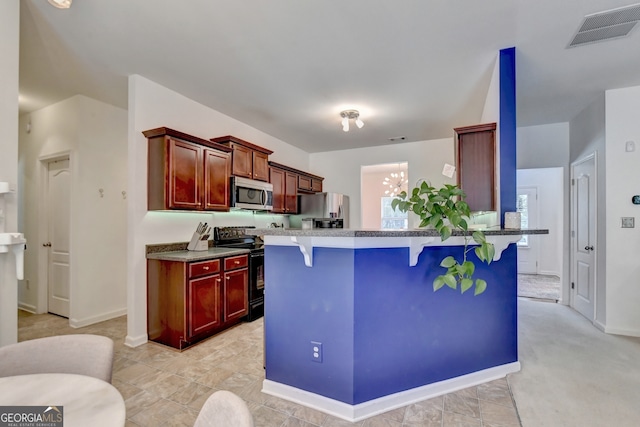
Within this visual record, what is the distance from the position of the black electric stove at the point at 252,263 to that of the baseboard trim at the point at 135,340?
3.73ft

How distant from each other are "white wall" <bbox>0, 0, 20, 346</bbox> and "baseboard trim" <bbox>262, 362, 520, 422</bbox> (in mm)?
1767

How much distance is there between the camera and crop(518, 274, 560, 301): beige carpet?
16.9ft

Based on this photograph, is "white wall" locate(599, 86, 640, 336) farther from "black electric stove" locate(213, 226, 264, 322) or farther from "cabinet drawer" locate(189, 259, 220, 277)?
"cabinet drawer" locate(189, 259, 220, 277)

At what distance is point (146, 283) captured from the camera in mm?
3162

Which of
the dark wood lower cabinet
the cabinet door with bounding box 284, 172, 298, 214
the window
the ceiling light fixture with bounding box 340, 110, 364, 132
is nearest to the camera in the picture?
the dark wood lower cabinet

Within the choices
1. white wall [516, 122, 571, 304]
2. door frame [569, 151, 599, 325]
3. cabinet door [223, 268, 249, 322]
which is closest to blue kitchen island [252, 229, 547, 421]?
cabinet door [223, 268, 249, 322]

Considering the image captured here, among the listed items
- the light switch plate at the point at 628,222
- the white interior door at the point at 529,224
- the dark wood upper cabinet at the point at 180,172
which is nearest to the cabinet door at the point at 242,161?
the dark wood upper cabinet at the point at 180,172

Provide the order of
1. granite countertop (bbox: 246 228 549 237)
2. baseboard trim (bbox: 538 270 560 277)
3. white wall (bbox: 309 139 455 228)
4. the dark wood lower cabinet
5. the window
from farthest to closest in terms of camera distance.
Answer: the window → baseboard trim (bbox: 538 270 560 277) → white wall (bbox: 309 139 455 228) → the dark wood lower cabinet → granite countertop (bbox: 246 228 549 237)

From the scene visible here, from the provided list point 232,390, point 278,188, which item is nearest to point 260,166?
point 278,188

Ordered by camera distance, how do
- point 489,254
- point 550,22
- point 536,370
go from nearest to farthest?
point 489,254 → point 550,22 → point 536,370

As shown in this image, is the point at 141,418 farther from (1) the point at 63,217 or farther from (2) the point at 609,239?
(2) the point at 609,239

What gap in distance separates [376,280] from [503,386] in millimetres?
1373

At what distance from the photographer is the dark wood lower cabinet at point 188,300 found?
289cm

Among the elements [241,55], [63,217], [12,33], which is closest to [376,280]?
[241,55]
